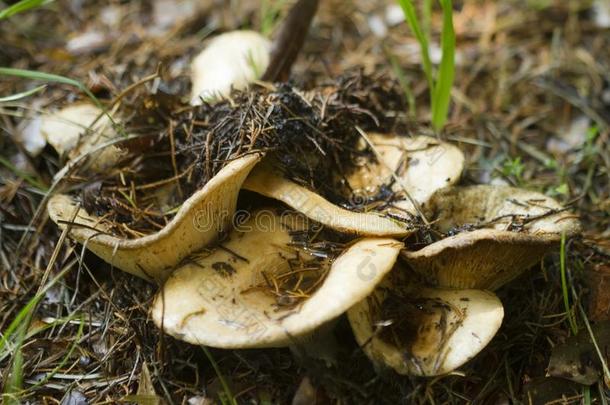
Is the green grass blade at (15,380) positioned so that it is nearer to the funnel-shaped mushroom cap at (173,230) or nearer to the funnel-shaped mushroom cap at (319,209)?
the funnel-shaped mushroom cap at (173,230)

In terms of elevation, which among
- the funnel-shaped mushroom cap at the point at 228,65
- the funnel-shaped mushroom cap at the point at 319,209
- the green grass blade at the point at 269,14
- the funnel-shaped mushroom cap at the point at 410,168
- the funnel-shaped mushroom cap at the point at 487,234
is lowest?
the funnel-shaped mushroom cap at the point at 487,234

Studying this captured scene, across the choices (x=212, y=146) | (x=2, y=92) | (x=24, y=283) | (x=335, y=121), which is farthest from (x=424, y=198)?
(x=2, y=92)

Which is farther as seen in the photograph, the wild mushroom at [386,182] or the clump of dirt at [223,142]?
the clump of dirt at [223,142]

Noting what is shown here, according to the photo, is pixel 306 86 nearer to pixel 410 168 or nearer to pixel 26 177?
pixel 410 168

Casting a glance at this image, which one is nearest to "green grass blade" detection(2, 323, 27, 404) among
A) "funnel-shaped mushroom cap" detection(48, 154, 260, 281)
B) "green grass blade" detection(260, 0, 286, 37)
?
"funnel-shaped mushroom cap" detection(48, 154, 260, 281)

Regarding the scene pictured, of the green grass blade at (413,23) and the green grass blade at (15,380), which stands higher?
the green grass blade at (413,23)

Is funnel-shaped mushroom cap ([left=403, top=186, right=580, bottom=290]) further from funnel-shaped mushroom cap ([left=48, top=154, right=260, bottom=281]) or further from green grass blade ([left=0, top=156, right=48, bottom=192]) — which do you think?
green grass blade ([left=0, top=156, right=48, bottom=192])

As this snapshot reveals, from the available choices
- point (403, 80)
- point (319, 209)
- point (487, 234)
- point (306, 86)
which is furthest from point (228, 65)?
point (487, 234)

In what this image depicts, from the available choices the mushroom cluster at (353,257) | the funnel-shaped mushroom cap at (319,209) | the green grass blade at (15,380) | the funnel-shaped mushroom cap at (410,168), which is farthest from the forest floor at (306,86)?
the funnel-shaped mushroom cap at (319,209)
